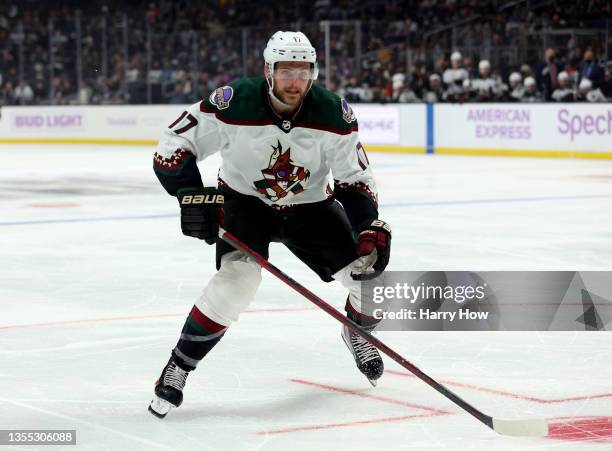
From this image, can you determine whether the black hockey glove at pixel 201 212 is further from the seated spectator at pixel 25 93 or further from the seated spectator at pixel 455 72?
the seated spectator at pixel 25 93

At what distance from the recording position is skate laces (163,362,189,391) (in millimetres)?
3623

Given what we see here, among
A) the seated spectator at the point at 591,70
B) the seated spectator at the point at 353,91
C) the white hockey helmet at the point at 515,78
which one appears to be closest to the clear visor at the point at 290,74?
the seated spectator at the point at 591,70

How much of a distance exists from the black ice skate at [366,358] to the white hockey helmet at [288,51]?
970 millimetres

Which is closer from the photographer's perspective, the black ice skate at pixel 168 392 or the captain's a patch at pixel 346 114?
the black ice skate at pixel 168 392

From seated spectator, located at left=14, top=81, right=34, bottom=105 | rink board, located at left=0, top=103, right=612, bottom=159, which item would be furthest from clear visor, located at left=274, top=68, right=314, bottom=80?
seated spectator, located at left=14, top=81, right=34, bottom=105

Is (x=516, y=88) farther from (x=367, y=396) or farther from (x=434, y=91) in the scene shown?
(x=367, y=396)

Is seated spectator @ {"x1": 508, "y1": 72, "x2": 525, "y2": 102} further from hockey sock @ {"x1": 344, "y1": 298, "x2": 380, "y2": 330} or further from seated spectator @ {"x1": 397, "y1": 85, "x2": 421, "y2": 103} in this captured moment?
hockey sock @ {"x1": 344, "y1": 298, "x2": 380, "y2": 330}

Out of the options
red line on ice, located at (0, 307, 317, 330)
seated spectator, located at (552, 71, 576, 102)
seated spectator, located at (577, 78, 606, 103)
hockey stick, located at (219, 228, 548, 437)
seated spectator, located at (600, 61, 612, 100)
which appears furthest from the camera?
seated spectator, located at (552, 71, 576, 102)

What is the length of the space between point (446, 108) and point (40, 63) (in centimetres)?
935

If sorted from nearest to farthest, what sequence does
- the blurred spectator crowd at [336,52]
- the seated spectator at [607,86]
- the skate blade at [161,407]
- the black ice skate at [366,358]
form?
the skate blade at [161,407] → the black ice skate at [366,358] → the seated spectator at [607,86] → the blurred spectator crowd at [336,52]

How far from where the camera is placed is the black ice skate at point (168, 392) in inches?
141

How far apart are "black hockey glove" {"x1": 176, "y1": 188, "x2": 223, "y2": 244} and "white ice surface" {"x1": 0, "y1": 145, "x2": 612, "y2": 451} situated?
22.2 inches

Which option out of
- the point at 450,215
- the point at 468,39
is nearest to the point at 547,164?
the point at 468,39

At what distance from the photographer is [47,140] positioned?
23969 mm
